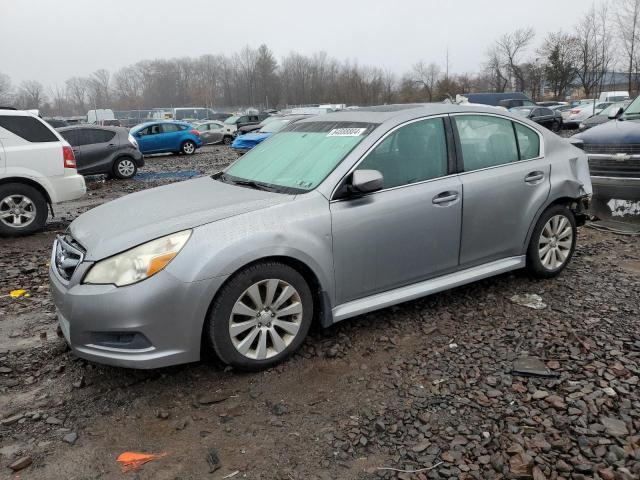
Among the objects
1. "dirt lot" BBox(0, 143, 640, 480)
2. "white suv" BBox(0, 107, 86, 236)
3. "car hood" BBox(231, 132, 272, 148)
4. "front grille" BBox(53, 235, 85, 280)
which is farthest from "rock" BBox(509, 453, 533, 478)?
"car hood" BBox(231, 132, 272, 148)

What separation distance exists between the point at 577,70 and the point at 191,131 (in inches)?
1962

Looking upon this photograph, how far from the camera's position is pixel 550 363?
3404 mm

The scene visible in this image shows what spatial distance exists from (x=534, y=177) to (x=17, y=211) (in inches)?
271

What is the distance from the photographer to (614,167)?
21.0 feet

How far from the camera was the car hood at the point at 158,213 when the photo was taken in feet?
10.2

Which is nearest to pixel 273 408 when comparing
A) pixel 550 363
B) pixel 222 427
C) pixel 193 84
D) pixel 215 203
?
pixel 222 427

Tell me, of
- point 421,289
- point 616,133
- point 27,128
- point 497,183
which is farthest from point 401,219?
point 27,128

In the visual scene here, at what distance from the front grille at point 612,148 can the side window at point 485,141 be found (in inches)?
86.7

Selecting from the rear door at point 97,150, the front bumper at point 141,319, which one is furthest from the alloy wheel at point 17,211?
the rear door at point 97,150

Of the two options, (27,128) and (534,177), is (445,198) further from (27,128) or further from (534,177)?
(27,128)

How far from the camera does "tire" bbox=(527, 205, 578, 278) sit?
15.1ft

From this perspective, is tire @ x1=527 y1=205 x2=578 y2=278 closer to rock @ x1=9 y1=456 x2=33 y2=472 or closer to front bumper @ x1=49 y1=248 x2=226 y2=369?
front bumper @ x1=49 y1=248 x2=226 y2=369

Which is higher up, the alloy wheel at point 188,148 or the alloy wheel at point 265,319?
the alloy wheel at point 188,148

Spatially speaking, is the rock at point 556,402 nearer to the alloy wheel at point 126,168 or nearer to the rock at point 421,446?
the rock at point 421,446
